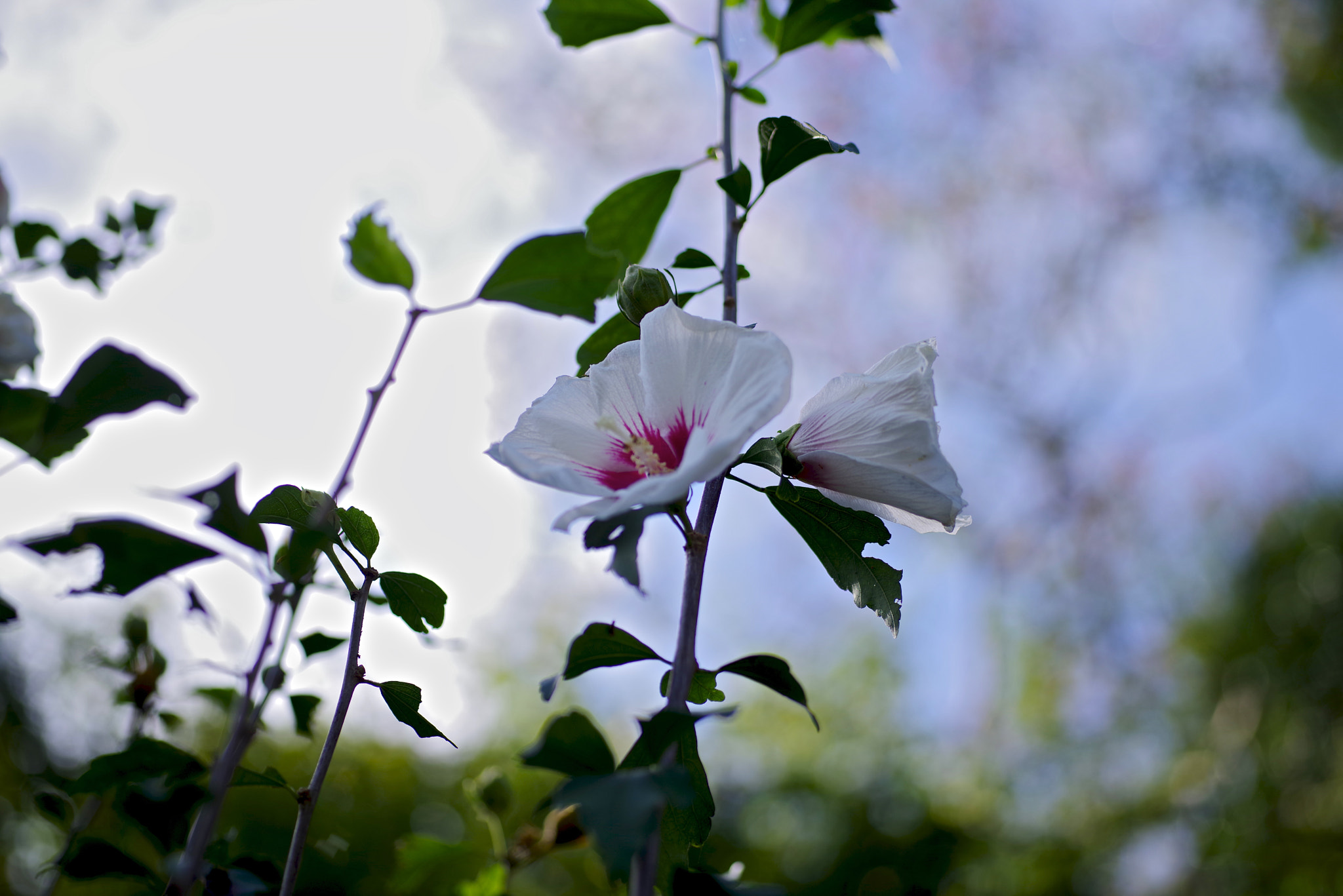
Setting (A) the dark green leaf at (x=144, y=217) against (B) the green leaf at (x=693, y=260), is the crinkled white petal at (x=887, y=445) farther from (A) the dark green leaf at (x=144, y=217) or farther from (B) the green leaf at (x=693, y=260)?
(A) the dark green leaf at (x=144, y=217)

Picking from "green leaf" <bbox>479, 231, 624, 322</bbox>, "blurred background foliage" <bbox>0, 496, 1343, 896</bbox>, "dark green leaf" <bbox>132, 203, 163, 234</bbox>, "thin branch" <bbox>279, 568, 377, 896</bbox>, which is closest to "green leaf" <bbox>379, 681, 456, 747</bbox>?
"thin branch" <bbox>279, 568, 377, 896</bbox>

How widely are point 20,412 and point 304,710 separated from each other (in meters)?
0.27

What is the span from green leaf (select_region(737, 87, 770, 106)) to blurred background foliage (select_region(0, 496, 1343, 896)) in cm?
146

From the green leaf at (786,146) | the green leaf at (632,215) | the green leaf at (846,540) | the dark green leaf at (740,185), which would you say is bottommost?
the green leaf at (846,540)

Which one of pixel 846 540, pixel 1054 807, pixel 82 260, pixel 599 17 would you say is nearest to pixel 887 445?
pixel 846 540

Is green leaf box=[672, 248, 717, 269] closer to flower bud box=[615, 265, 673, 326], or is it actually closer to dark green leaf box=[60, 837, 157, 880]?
flower bud box=[615, 265, 673, 326]

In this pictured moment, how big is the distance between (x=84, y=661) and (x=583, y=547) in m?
0.50

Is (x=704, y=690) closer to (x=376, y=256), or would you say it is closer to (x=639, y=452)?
(x=639, y=452)

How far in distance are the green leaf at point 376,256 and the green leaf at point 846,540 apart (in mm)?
317

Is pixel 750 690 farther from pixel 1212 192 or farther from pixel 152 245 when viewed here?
pixel 152 245

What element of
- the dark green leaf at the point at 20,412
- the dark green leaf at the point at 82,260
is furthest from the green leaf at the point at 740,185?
the dark green leaf at the point at 82,260

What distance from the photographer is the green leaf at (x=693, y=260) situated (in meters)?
0.52

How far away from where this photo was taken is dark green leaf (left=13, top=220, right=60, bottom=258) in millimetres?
795

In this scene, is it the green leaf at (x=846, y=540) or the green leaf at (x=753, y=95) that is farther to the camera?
the green leaf at (x=753, y=95)
